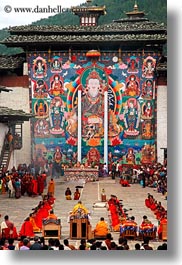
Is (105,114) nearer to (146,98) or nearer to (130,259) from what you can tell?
(146,98)

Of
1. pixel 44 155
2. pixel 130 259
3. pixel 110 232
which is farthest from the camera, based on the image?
pixel 44 155

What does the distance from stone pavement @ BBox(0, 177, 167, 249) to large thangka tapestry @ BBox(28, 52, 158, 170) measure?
1.65m

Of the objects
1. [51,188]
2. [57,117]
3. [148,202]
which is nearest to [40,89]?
[57,117]

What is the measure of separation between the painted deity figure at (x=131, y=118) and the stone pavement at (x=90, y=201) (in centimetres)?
242

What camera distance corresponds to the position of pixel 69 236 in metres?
11.7

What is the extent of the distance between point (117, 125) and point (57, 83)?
5.26ft

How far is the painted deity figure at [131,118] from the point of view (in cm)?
1731

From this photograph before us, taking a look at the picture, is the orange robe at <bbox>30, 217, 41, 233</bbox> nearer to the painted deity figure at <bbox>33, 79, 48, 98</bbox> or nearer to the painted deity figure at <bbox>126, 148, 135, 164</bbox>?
the painted deity figure at <bbox>126, 148, 135, 164</bbox>

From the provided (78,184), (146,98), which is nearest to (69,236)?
(78,184)

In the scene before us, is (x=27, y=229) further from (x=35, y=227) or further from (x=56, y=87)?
(x=56, y=87)

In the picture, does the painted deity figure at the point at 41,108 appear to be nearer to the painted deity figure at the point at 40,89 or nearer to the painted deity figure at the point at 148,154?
the painted deity figure at the point at 40,89

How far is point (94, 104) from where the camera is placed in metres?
16.7

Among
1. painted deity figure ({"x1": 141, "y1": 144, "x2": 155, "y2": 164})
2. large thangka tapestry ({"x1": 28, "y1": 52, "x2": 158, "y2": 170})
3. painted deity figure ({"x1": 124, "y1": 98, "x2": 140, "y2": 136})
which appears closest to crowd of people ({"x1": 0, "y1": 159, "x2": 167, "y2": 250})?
painted deity figure ({"x1": 141, "y1": 144, "x2": 155, "y2": 164})

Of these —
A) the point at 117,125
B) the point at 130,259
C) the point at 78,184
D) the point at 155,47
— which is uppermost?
the point at 155,47
